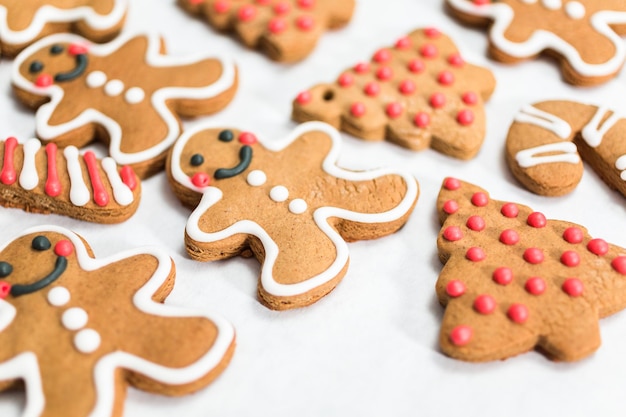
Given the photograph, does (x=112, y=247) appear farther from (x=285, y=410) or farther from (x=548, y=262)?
(x=548, y=262)

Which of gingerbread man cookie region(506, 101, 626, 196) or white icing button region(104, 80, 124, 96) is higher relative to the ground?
gingerbread man cookie region(506, 101, 626, 196)

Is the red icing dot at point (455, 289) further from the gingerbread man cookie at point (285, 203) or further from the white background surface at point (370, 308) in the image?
the gingerbread man cookie at point (285, 203)

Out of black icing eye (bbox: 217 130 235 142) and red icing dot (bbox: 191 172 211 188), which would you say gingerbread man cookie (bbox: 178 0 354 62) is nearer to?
black icing eye (bbox: 217 130 235 142)

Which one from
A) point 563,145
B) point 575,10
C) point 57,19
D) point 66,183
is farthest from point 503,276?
point 57,19

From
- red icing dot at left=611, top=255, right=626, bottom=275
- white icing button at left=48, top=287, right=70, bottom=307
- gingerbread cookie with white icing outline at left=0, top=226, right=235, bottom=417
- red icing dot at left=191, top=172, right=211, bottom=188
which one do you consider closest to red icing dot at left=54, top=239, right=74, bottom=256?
gingerbread cookie with white icing outline at left=0, top=226, right=235, bottom=417

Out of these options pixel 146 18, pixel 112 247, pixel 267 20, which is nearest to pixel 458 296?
pixel 112 247

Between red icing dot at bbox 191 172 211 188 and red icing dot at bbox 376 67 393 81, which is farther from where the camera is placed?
red icing dot at bbox 376 67 393 81

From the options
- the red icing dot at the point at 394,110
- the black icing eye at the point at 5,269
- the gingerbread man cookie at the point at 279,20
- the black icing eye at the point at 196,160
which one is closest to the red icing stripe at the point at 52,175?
the black icing eye at the point at 5,269

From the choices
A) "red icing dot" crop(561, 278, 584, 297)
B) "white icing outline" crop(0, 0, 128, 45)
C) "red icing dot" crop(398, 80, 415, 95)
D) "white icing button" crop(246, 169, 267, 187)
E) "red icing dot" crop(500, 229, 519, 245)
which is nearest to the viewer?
"red icing dot" crop(561, 278, 584, 297)
